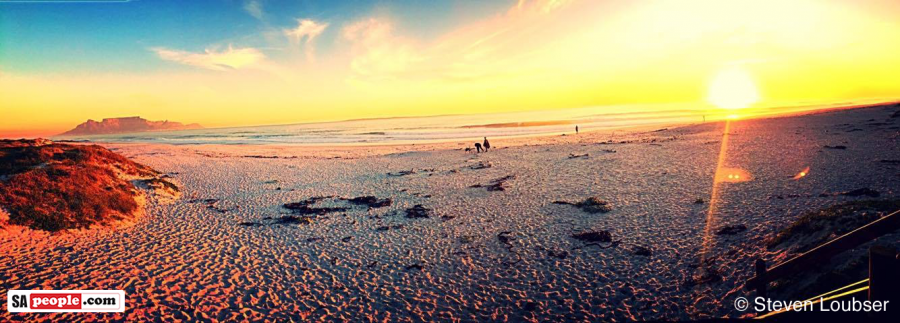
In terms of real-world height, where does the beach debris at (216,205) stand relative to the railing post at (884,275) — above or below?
below

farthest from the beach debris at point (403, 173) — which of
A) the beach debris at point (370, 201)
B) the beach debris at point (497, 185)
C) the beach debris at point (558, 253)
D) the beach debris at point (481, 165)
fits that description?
the beach debris at point (558, 253)

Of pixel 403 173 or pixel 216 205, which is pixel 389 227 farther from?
pixel 403 173

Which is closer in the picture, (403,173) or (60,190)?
(60,190)

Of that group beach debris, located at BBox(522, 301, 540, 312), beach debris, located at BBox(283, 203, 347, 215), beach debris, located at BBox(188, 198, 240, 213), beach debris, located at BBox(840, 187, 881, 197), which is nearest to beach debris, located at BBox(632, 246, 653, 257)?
beach debris, located at BBox(522, 301, 540, 312)

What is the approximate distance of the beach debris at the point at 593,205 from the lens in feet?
47.8

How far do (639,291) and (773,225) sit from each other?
6326 millimetres

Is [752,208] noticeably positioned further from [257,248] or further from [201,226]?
[201,226]

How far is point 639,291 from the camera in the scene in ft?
27.7

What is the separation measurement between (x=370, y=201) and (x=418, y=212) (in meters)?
3.67

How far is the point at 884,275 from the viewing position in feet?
9.41

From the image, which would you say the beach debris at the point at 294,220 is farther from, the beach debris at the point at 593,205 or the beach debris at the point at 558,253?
the beach debris at the point at 593,205

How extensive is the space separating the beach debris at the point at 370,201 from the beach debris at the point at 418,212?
1796mm

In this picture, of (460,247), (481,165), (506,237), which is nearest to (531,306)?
(460,247)

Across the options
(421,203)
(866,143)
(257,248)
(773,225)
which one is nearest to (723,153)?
(866,143)
